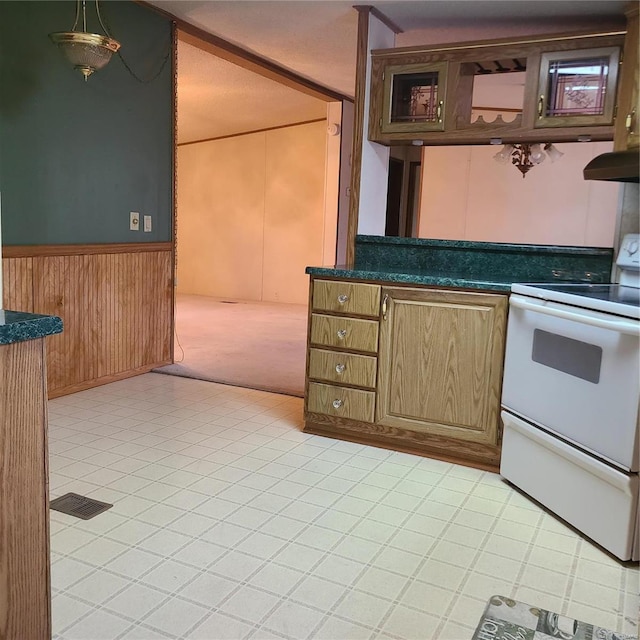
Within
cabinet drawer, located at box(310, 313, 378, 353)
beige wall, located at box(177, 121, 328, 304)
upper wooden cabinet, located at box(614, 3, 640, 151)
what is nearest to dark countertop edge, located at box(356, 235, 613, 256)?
upper wooden cabinet, located at box(614, 3, 640, 151)

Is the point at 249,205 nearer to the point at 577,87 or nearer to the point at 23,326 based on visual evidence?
the point at 577,87

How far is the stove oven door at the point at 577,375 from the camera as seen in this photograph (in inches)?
77.6

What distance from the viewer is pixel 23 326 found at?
3.54 feet

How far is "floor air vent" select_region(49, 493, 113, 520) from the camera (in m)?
2.19

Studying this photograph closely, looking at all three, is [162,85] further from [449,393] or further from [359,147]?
[449,393]

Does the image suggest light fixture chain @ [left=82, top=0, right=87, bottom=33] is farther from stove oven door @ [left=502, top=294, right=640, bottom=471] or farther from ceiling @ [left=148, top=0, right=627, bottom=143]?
stove oven door @ [left=502, top=294, right=640, bottom=471]

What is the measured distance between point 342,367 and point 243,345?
2.38 m

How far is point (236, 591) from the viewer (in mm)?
1766

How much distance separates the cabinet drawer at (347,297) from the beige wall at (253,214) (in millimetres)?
4743

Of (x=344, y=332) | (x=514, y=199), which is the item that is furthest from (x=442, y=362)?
(x=514, y=199)

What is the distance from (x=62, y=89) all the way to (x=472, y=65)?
86.4 inches

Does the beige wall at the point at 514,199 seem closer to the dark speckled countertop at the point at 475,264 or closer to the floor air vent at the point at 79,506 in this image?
the dark speckled countertop at the point at 475,264

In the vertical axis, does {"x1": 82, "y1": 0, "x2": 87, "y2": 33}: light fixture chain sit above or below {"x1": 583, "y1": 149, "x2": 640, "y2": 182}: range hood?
above

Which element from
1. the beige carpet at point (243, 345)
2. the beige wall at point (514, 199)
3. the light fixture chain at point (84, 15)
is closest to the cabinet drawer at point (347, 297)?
the beige carpet at point (243, 345)
